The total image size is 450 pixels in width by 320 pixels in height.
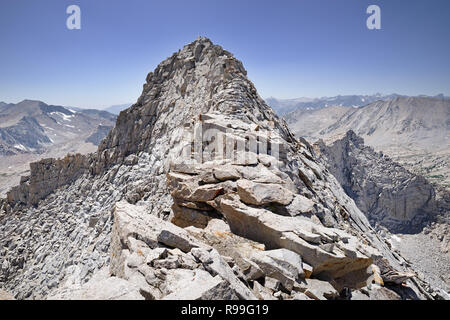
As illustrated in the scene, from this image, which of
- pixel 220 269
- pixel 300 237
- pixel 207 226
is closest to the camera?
pixel 220 269

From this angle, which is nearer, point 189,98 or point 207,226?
point 207,226

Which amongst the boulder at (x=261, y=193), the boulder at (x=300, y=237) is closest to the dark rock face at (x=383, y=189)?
the boulder at (x=261, y=193)

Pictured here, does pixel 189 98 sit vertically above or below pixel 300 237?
above

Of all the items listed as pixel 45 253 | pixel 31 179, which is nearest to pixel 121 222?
pixel 45 253

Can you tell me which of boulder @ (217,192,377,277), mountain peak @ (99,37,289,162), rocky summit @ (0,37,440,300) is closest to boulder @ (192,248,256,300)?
rocky summit @ (0,37,440,300)

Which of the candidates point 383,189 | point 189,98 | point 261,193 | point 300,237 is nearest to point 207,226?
point 261,193

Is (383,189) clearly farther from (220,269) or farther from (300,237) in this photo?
(220,269)

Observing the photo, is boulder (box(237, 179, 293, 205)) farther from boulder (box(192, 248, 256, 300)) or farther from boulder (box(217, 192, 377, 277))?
boulder (box(192, 248, 256, 300))
